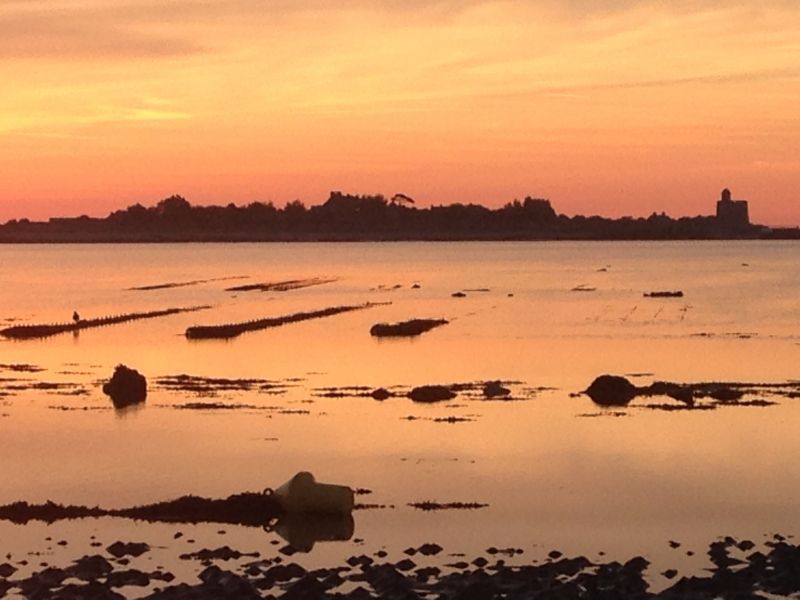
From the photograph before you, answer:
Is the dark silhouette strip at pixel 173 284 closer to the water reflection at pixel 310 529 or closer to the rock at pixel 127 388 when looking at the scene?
the rock at pixel 127 388

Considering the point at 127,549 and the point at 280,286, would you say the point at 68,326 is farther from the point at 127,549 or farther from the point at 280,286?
the point at 127,549

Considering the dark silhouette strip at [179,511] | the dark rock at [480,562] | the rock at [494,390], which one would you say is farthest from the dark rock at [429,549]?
the rock at [494,390]

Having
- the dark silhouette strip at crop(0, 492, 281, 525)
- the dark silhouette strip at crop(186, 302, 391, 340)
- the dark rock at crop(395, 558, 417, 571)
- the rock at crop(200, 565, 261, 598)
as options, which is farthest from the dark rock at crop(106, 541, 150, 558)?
the dark silhouette strip at crop(186, 302, 391, 340)

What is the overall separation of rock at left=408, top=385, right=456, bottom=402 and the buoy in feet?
51.7

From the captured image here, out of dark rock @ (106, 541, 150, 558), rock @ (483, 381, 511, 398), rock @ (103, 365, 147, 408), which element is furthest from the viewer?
rock @ (483, 381, 511, 398)

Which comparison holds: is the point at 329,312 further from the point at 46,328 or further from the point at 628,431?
the point at 628,431

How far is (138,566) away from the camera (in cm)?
2105

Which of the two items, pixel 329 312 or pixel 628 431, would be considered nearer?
pixel 628 431

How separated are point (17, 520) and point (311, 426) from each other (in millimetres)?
12063

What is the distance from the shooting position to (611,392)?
4062 centimetres

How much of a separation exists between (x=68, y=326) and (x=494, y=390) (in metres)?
37.2

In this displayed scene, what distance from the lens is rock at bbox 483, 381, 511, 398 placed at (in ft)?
138

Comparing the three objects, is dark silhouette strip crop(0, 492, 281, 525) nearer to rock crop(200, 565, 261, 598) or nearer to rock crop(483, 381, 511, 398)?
rock crop(200, 565, 261, 598)

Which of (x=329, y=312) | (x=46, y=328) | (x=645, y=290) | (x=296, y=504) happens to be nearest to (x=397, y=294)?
(x=645, y=290)
